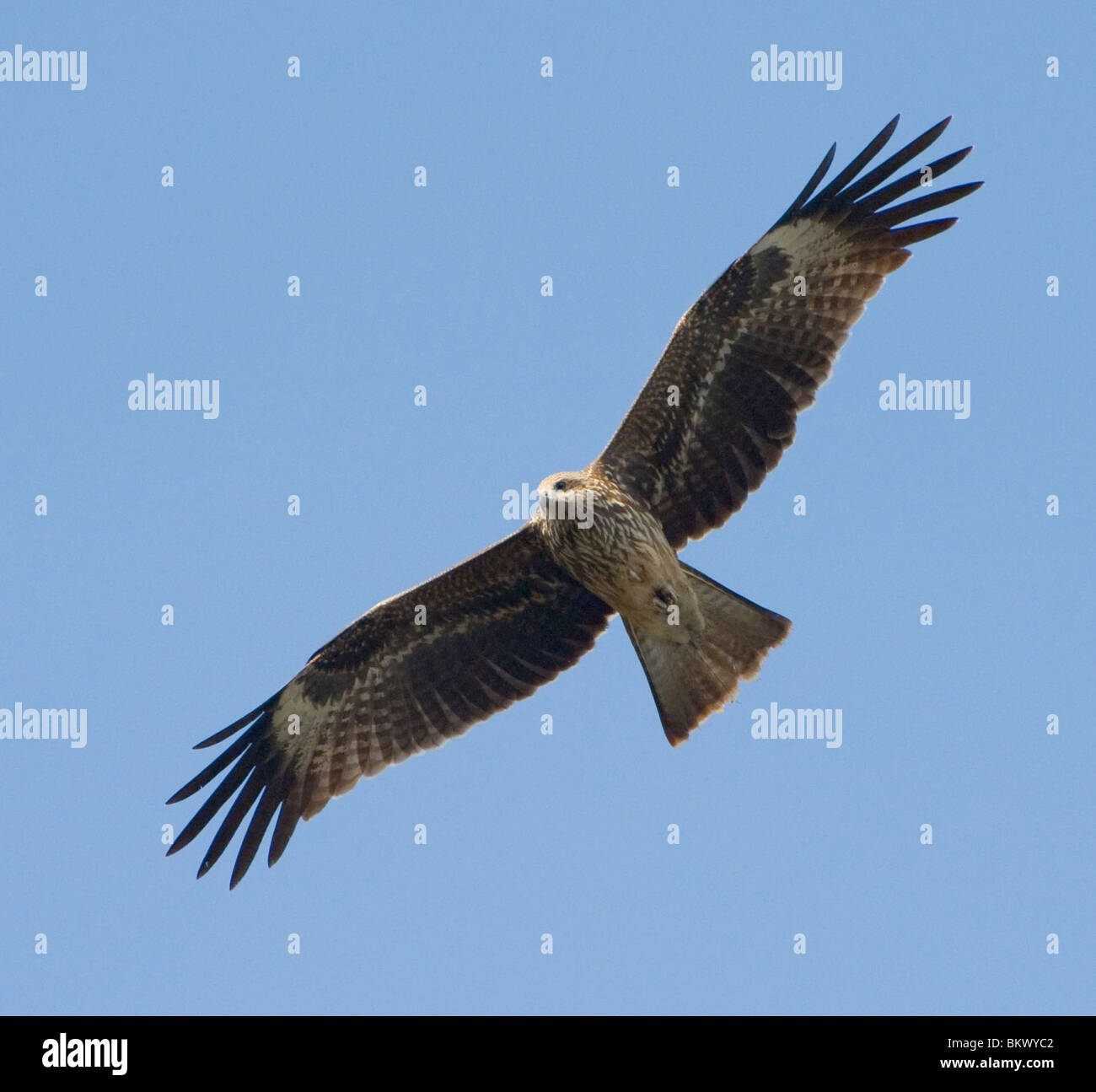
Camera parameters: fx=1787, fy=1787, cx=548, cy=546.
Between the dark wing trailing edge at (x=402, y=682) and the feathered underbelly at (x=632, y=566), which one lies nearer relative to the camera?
the feathered underbelly at (x=632, y=566)

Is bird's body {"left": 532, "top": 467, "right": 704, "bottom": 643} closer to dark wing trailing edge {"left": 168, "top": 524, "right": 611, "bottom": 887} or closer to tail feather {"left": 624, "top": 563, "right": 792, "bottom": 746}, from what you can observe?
tail feather {"left": 624, "top": 563, "right": 792, "bottom": 746}

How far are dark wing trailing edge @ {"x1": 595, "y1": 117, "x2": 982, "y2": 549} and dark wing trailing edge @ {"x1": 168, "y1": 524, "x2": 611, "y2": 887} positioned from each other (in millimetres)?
1216

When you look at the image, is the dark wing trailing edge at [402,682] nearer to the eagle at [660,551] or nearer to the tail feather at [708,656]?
the eagle at [660,551]

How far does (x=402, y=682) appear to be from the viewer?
1313cm

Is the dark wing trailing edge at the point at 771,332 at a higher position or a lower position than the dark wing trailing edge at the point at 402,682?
higher

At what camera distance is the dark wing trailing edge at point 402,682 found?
41.6ft

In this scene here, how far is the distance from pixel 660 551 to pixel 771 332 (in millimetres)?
1672

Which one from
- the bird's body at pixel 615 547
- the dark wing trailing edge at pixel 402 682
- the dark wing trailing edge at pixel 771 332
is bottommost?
the dark wing trailing edge at pixel 402 682

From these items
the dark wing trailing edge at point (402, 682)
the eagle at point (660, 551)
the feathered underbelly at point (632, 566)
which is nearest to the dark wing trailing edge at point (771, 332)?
the eagle at point (660, 551)

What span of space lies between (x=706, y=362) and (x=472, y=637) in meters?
2.64

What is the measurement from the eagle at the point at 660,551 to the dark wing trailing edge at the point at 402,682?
14 millimetres
